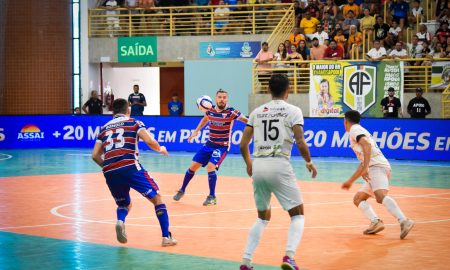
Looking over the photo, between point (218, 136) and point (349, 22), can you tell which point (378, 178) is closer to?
point (218, 136)

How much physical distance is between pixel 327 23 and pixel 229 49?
560cm

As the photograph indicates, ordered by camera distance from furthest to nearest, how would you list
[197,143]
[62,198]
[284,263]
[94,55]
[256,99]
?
[94,55]
[256,99]
[197,143]
[62,198]
[284,263]

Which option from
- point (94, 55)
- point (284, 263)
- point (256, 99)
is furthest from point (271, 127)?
point (94, 55)

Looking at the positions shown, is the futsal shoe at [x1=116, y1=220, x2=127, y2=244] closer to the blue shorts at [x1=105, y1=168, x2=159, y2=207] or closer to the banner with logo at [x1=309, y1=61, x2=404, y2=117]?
the blue shorts at [x1=105, y1=168, x2=159, y2=207]

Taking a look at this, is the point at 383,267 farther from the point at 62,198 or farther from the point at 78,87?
the point at 78,87

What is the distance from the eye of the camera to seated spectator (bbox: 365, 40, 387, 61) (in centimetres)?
3073

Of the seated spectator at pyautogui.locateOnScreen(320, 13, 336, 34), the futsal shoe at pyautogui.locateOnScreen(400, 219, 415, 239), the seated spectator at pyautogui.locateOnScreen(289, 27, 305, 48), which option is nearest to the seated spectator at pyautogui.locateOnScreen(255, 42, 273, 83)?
the seated spectator at pyautogui.locateOnScreen(289, 27, 305, 48)

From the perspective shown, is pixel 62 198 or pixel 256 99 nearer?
pixel 62 198

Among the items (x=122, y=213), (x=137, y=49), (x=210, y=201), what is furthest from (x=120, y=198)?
(x=137, y=49)

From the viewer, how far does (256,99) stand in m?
33.7

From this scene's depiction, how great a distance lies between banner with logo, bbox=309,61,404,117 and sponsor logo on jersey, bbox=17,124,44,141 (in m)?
10.9

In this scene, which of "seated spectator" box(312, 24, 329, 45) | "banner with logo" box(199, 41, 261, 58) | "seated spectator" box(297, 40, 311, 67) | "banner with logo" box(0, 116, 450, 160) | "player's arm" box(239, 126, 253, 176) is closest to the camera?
"player's arm" box(239, 126, 253, 176)

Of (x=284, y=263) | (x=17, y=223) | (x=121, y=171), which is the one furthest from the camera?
(x=17, y=223)

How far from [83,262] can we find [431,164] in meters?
17.3
